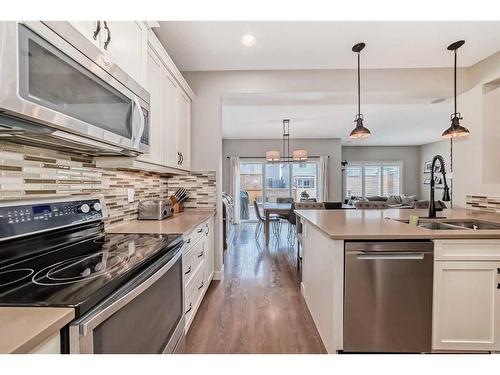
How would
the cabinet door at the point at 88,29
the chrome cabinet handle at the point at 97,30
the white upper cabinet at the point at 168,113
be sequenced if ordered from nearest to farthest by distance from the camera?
the cabinet door at the point at 88,29 → the chrome cabinet handle at the point at 97,30 → the white upper cabinet at the point at 168,113

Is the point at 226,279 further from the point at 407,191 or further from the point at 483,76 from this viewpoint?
the point at 407,191

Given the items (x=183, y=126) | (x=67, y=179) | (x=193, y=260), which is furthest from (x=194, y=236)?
(x=183, y=126)

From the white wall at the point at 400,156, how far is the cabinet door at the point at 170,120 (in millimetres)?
7219

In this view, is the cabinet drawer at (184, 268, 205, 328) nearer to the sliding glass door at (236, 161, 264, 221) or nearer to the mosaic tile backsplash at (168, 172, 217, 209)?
the mosaic tile backsplash at (168, 172, 217, 209)

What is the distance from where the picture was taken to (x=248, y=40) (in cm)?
230

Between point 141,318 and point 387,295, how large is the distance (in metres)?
1.38

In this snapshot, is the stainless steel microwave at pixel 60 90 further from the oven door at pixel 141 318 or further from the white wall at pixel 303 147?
the white wall at pixel 303 147

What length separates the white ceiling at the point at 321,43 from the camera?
212 cm

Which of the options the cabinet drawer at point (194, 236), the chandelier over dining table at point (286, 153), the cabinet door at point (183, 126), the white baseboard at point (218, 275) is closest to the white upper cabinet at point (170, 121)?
the cabinet door at point (183, 126)

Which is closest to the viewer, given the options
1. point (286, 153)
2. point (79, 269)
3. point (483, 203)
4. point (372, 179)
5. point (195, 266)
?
point (79, 269)

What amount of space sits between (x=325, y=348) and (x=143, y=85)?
2155 millimetres

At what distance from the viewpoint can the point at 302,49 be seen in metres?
2.48

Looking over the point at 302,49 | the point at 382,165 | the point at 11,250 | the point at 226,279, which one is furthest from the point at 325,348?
the point at 382,165

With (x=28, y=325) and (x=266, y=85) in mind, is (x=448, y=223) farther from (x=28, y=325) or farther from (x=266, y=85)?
(x=28, y=325)
